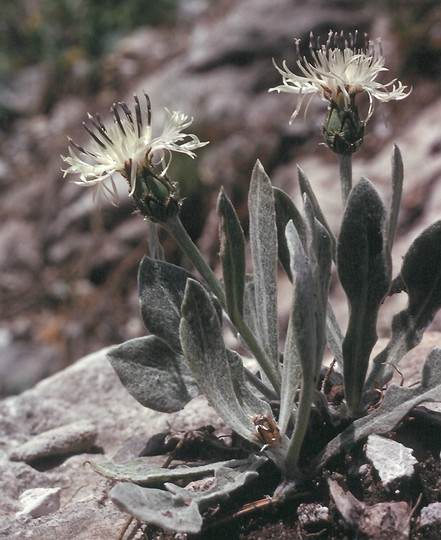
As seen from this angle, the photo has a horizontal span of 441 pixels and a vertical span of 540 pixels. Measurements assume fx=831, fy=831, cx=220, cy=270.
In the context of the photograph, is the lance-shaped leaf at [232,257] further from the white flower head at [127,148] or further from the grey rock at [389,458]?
the grey rock at [389,458]

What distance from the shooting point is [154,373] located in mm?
2367

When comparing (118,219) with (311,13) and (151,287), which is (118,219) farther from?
(151,287)

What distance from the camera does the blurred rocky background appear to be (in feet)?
22.8

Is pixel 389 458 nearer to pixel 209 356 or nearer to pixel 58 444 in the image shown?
pixel 209 356

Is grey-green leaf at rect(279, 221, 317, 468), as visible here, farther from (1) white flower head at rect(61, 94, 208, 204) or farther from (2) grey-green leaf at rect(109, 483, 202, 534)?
(1) white flower head at rect(61, 94, 208, 204)

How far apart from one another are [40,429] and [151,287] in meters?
1.23

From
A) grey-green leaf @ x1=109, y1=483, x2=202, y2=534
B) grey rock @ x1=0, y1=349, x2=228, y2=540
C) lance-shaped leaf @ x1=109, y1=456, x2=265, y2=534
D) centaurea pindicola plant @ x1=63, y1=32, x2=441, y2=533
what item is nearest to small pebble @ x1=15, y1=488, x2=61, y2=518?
grey rock @ x1=0, y1=349, x2=228, y2=540

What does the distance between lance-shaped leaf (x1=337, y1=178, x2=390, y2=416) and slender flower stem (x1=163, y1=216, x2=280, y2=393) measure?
0.76ft

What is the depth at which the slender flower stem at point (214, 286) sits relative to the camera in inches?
89.7

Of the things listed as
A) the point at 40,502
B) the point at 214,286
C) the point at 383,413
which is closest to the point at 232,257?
the point at 214,286

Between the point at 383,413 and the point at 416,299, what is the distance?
38cm

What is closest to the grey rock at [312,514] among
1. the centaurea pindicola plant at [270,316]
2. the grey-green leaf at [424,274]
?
the centaurea pindicola plant at [270,316]

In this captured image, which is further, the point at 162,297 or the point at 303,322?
the point at 162,297

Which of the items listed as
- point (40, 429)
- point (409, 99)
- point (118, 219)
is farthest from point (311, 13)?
point (40, 429)
